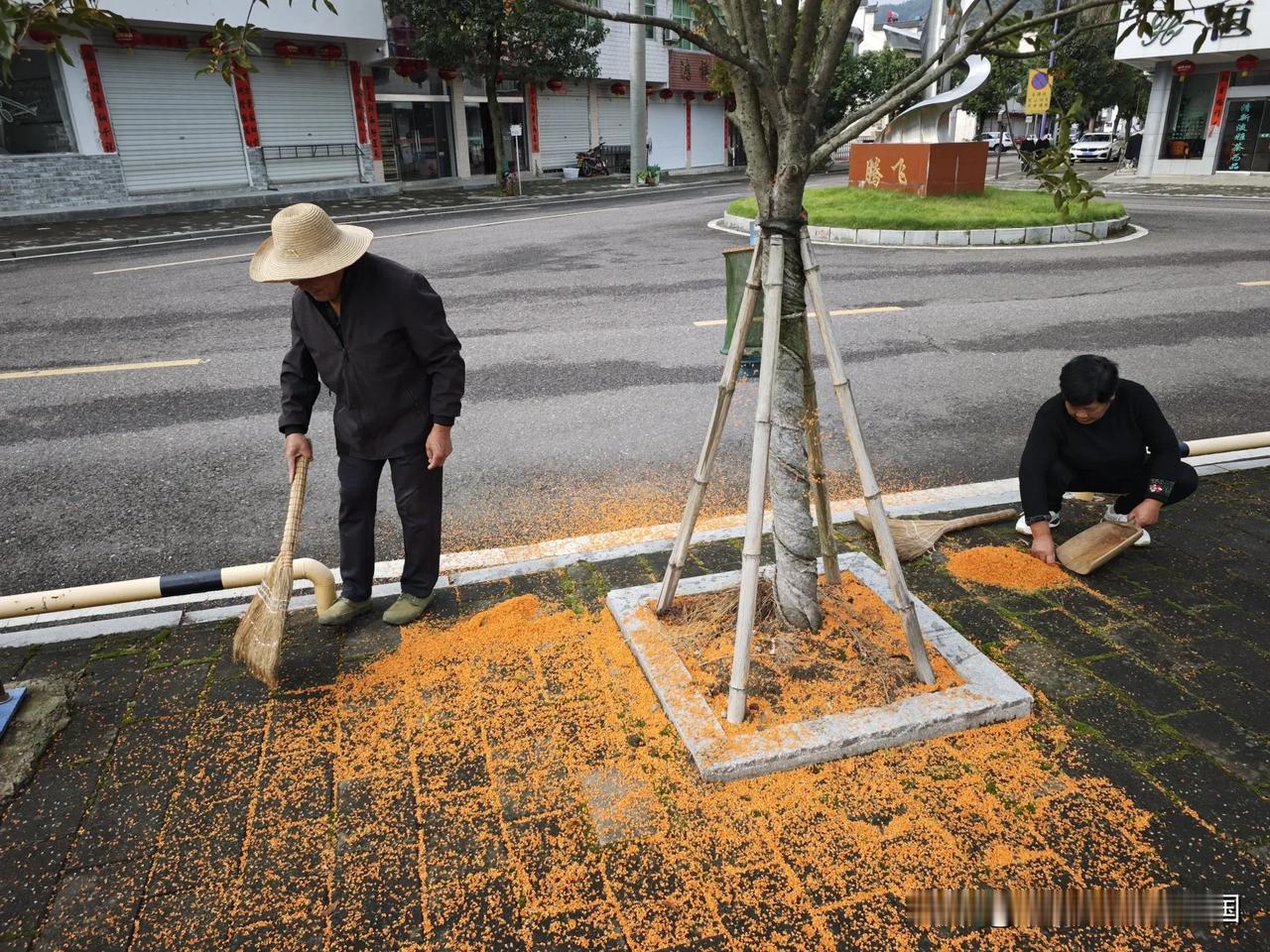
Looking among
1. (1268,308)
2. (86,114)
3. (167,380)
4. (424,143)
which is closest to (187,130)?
(86,114)

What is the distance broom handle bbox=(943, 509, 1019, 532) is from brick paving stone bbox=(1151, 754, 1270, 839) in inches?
65.2

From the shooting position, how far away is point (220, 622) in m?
3.65

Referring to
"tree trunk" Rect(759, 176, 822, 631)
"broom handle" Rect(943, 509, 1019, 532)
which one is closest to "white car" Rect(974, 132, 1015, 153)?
"broom handle" Rect(943, 509, 1019, 532)

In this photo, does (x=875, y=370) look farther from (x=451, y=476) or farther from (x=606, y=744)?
(x=606, y=744)

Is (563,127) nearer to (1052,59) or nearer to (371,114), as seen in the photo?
(371,114)

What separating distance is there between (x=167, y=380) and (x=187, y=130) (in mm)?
19365

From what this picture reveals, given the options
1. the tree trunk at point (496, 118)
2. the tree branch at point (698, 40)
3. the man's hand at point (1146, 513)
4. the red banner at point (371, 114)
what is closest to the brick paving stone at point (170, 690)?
the tree branch at point (698, 40)

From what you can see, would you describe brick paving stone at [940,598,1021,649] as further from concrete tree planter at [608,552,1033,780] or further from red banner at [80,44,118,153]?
red banner at [80,44,118,153]

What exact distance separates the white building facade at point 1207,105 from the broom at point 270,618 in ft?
102

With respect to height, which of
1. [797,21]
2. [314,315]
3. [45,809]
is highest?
[797,21]

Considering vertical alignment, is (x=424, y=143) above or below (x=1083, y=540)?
above

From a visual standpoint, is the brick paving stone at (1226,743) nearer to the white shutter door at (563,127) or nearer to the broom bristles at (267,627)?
the broom bristles at (267,627)

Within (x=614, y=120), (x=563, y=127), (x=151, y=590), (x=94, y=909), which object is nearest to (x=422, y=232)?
(x=151, y=590)

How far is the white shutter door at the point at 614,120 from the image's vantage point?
3691 cm
